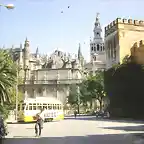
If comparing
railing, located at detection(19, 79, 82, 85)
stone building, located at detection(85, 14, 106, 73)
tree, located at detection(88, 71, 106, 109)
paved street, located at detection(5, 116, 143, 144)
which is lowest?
paved street, located at detection(5, 116, 143, 144)

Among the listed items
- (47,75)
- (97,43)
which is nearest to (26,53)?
(47,75)

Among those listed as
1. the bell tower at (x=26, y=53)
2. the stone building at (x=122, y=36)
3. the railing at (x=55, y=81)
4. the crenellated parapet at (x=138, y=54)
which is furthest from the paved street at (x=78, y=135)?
the bell tower at (x=26, y=53)

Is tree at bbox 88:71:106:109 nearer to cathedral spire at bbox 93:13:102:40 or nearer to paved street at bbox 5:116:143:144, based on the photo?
paved street at bbox 5:116:143:144

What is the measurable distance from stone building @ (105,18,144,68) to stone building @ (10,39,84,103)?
136 feet

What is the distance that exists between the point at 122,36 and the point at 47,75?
2126 inches

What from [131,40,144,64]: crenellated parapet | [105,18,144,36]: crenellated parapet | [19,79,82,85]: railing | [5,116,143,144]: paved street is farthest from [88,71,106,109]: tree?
[5,116,143,144]: paved street

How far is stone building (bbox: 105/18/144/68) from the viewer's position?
6306 cm

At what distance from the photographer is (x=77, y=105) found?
309ft

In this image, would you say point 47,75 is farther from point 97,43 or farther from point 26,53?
point 97,43

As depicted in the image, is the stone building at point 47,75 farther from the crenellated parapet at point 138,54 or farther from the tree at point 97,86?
the crenellated parapet at point 138,54

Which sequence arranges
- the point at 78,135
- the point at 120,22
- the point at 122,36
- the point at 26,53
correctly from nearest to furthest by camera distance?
the point at 78,135 < the point at 122,36 < the point at 120,22 < the point at 26,53

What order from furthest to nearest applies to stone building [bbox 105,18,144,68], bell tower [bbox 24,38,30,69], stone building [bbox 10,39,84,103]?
1. bell tower [bbox 24,38,30,69]
2. stone building [bbox 10,39,84,103]
3. stone building [bbox 105,18,144,68]

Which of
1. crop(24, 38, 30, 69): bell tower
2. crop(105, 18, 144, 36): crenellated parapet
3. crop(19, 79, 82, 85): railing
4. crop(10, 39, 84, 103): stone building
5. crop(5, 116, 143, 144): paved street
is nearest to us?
crop(5, 116, 143, 144): paved street

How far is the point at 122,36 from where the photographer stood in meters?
A: 63.5
